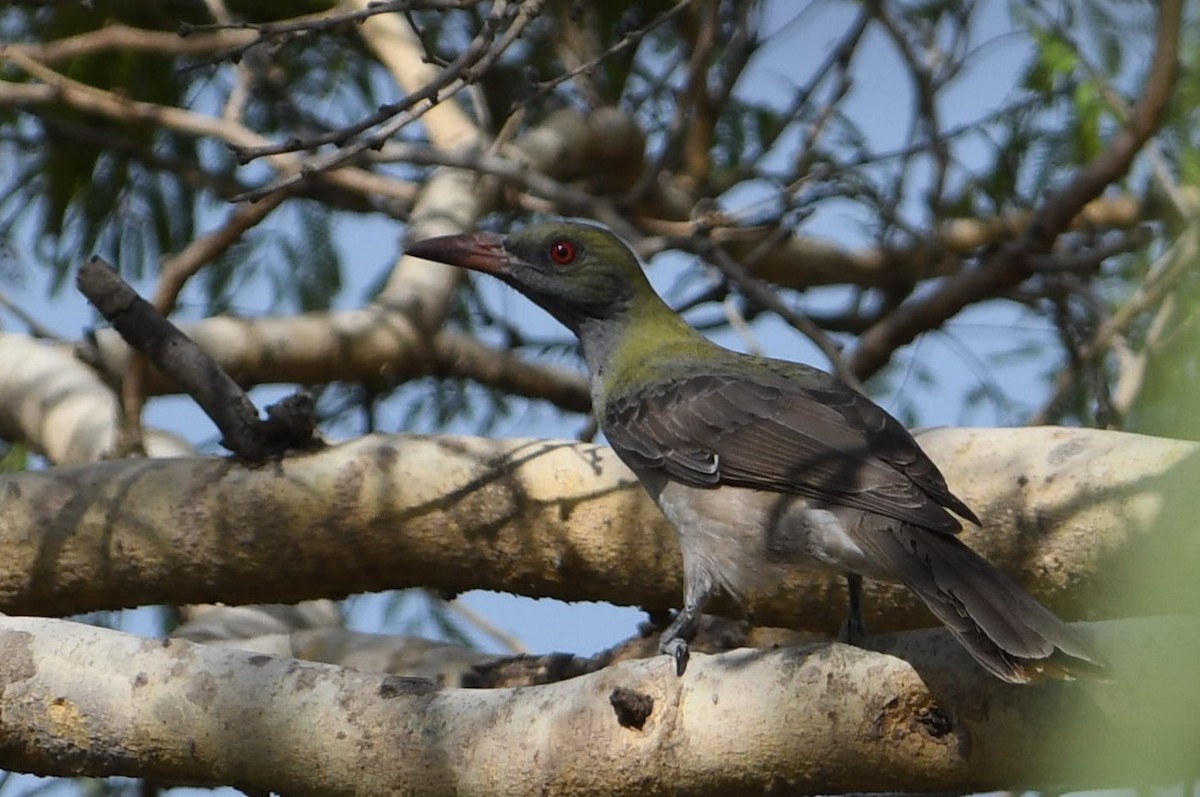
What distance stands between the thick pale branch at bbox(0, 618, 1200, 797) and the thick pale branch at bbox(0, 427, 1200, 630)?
1.23 meters

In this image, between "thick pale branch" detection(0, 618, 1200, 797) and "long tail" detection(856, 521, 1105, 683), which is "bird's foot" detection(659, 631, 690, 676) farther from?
"long tail" detection(856, 521, 1105, 683)

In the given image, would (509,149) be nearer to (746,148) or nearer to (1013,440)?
(746,148)

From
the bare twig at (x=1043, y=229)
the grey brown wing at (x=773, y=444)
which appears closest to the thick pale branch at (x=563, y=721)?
the grey brown wing at (x=773, y=444)

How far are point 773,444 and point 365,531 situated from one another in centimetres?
128

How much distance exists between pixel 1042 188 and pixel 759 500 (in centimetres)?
306

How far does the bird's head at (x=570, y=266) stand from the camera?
512 cm

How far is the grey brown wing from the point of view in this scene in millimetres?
3848

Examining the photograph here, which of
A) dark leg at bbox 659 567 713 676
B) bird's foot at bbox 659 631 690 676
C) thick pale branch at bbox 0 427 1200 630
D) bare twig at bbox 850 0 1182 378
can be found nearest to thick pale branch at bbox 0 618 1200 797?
bird's foot at bbox 659 631 690 676

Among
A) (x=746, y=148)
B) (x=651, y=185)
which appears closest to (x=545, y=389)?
(x=651, y=185)

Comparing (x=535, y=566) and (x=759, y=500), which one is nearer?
(x=759, y=500)

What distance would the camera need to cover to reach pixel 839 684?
10.1 ft

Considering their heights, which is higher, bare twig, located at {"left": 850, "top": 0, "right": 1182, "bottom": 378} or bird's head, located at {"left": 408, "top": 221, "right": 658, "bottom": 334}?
bare twig, located at {"left": 850, "top": 0, "right": 1182, "bottom": 378}

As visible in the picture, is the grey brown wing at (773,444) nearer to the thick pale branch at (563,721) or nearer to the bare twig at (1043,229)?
the thick pale branch at (563,721)

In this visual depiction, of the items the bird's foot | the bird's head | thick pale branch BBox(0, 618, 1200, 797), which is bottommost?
thick pale branch BBox(0, 618, 1200, 797)
